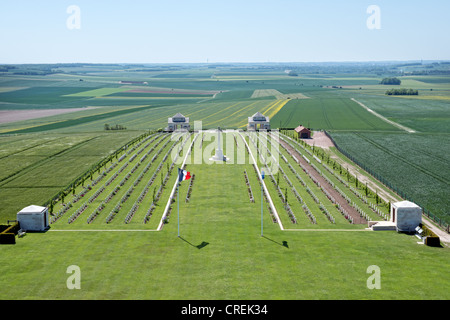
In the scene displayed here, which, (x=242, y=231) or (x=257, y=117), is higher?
(x=257, y=117)

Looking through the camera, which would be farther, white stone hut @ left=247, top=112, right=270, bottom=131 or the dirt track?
white stone hut @ left=247, top=112, right=270, bottom=131

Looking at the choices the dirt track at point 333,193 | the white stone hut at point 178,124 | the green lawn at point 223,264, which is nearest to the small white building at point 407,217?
the green lawn at point 223,264

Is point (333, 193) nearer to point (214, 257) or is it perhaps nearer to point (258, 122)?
point (214, 257)

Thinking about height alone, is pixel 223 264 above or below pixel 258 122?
below

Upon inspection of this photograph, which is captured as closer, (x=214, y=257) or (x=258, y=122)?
(x=214, y=257)

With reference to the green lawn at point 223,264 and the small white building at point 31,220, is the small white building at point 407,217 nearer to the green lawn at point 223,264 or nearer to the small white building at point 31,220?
the green lawn at point 223,264

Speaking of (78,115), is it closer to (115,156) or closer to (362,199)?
(115,156)

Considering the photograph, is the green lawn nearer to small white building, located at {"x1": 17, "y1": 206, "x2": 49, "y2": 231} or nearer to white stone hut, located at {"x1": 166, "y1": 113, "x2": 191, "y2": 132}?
small white building, located at {"x1": 17, "y1": 206, "x2": 49, "y2": 231}

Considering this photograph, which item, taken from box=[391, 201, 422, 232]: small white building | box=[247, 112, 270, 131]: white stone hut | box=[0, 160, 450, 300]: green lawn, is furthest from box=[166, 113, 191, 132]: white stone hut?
box=[391, 201, 422, 232]: small white building

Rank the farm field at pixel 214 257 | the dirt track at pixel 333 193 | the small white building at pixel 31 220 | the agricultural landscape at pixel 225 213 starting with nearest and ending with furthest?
the farm field at pixel 214 257 < the agricultural landscape at pixel 225 213 < the small white building at pixel 31 220 < the dirt track at pixel 333 193

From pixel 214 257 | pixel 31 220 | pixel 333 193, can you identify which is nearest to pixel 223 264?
pixel 214 257

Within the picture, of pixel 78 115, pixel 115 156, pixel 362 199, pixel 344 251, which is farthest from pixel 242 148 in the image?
pixel 78 115
